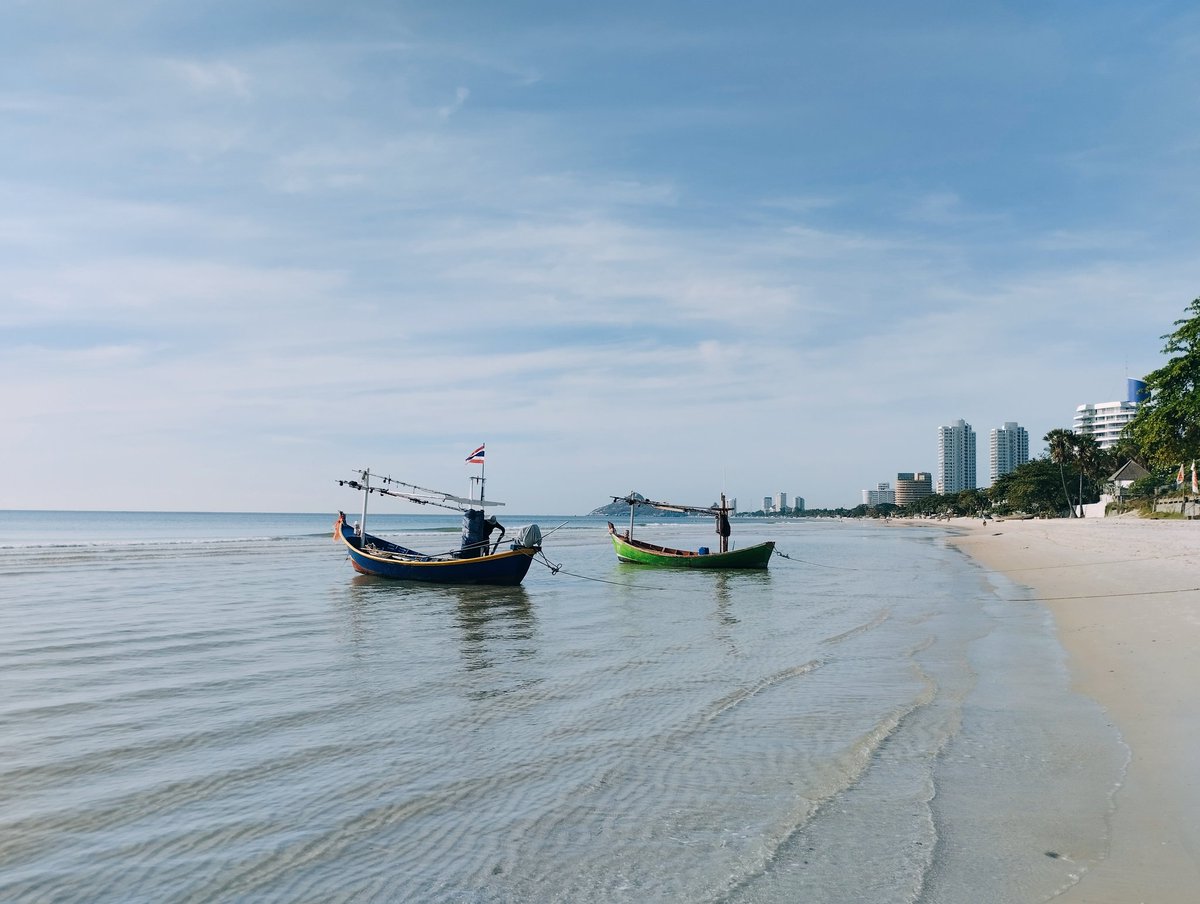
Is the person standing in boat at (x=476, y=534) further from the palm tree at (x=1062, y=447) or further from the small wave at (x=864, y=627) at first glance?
the palm tree at (x=1062, y=447)

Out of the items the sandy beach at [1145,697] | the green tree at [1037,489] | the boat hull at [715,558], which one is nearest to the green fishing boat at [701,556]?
the boat hull at [715,558]

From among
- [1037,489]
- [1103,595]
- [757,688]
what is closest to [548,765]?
[757,688]

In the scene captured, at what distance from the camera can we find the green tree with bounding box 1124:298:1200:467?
1267 inches

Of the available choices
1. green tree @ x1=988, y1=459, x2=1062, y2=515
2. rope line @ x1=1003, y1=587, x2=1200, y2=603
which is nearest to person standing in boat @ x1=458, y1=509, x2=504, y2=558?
rope line @ x1=1003, y1=587, x2=1200, y2=603

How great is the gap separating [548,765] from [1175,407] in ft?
113

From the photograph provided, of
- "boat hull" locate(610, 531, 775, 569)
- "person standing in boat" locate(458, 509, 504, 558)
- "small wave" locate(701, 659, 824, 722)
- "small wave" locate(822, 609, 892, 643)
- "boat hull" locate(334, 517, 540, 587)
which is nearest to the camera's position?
"small wave" locate(701, 659, 824, 722)

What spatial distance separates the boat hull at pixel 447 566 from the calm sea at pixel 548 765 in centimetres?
1300

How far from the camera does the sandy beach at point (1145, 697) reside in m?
5.23

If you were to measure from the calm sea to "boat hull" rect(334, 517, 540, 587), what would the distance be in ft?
42.7

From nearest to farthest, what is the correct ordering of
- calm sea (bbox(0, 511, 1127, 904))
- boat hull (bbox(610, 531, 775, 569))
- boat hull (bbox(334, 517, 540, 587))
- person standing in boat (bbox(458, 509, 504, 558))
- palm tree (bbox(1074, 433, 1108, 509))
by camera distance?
calm sea (bbox(0, 511, 1127, 904)) → boat hull (bbox(334, 517, 540, 587)) → person standing in boat (bbox(458, 509, 504, 558)) → boat hull (bbox(610, 531, 775, 569)) → palm tree (bbox(1074, 433, 1108, 509))

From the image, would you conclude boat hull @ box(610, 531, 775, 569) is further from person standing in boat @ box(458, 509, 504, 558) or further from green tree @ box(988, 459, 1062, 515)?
green tree @ box(988, 459, 1062, 515)

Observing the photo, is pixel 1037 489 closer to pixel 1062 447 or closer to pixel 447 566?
pixel 1062 447

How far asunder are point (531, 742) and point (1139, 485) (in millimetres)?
122840

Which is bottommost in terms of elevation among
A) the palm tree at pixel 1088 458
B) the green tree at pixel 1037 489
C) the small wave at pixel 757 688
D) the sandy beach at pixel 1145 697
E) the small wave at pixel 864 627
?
the small wave at pixel 864 627
